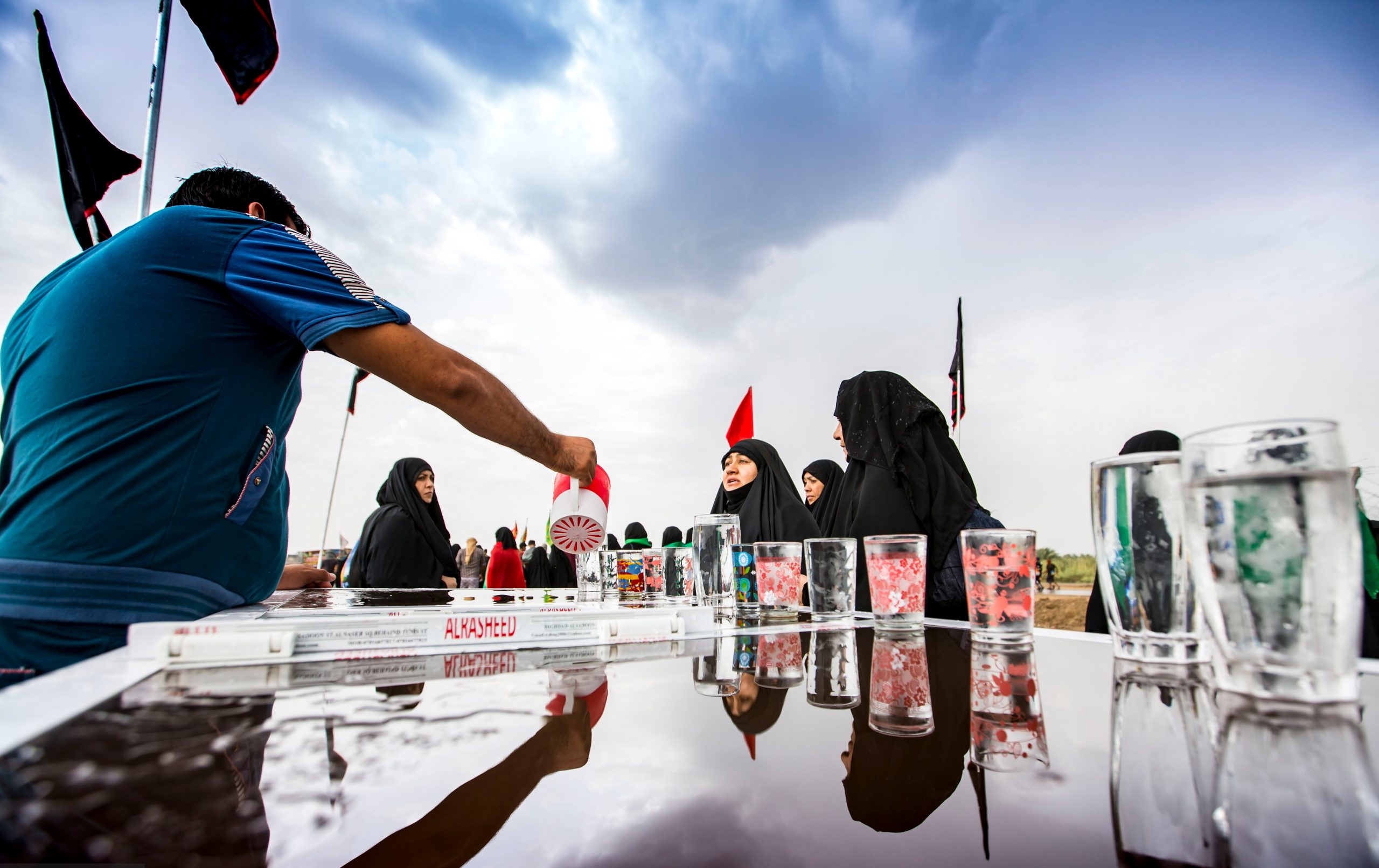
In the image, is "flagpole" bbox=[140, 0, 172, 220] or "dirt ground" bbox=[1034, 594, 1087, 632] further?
"dirt ground" bbox=[1034, 594, 1087, 632]

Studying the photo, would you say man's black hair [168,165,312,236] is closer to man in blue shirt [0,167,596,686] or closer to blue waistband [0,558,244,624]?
man in blue shirt [0,167,596,686]

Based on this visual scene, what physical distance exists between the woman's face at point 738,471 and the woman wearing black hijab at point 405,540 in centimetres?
204

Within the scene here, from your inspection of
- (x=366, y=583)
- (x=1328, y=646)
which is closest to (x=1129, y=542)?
(x=1328, y=646)

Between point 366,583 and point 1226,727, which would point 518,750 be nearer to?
point 1226,727

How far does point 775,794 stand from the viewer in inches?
13.9

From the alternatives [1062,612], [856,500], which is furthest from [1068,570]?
[856,500]

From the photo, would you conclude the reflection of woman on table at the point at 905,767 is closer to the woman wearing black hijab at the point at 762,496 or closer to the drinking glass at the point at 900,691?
the drinking glass at the point at 900,691

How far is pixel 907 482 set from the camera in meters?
3.29

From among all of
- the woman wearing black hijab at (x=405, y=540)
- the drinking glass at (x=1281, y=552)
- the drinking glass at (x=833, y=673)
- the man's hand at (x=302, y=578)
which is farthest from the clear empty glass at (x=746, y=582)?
the woman wearing black hijab at (x=405, y=540)

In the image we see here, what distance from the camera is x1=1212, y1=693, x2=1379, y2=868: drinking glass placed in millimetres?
257

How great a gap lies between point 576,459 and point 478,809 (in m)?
1.15

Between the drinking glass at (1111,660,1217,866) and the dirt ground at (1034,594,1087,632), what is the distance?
8930mm

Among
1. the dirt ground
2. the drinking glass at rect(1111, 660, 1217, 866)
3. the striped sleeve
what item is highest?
the striped sleeve

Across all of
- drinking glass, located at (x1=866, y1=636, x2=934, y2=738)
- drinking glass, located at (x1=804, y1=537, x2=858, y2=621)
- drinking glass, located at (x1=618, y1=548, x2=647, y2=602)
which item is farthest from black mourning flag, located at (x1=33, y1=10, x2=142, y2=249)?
drinking glass, located at (x1=866, y1=636, x2=934, y2=738)
